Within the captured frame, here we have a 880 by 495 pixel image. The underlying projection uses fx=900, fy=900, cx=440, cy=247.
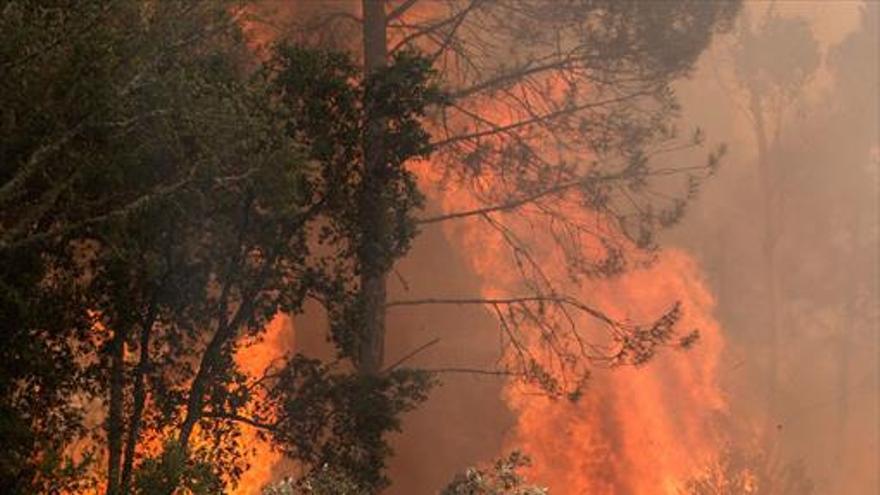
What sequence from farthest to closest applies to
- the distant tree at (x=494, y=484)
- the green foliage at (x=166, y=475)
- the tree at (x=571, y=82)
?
the tree at (x=571, y=82), the distant tree at (x=494, y=484), the green foliage at (x=166, y=475)

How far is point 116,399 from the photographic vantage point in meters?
8.27

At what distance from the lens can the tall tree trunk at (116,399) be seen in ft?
26.3

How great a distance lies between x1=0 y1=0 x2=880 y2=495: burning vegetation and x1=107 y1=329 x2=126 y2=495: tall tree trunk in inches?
1.1

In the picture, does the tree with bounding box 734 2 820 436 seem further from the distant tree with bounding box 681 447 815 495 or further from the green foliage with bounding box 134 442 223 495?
the green foliage with bounding box 134 442 223 495

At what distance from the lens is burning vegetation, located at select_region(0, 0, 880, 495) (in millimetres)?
6859

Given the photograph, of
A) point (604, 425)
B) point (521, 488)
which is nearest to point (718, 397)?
point (604, 425)

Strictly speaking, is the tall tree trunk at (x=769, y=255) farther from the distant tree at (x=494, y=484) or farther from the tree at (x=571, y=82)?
the distant tree at (x=494, y=484)

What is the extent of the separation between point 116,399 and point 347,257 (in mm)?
2480

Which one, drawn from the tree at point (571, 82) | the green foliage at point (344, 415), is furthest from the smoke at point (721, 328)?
the green foliage at point (344, 415)

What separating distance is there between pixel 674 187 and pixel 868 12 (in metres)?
8.80

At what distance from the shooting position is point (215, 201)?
7977 millimetres

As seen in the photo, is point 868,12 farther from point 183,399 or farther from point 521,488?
point 183,399

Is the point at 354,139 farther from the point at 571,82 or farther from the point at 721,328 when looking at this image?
the point at 721,328

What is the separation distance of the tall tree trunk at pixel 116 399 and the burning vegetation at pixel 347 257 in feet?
0.09
